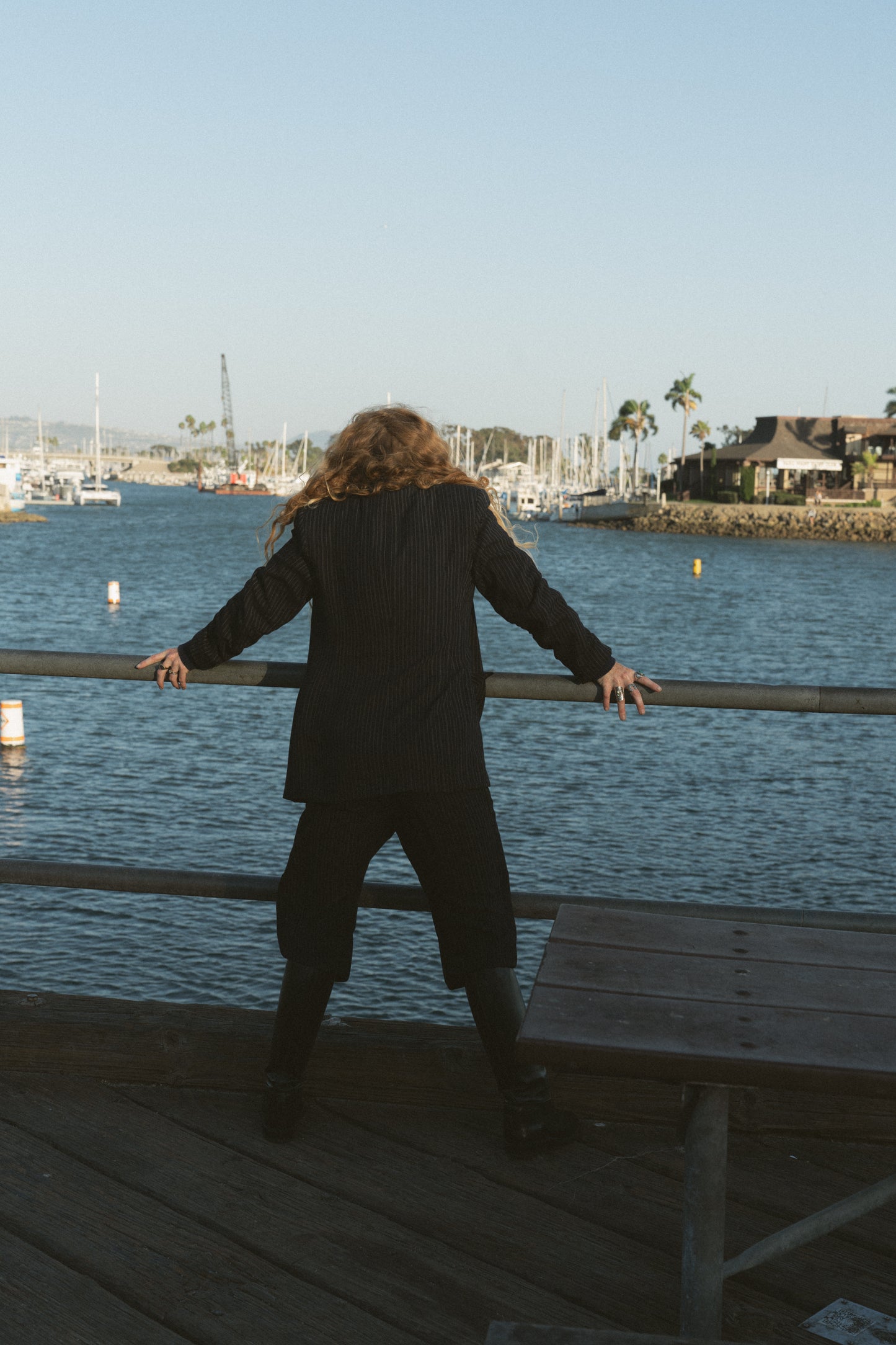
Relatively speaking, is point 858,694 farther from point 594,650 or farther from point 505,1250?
point 505,1250

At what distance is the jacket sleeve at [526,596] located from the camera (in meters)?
2.95

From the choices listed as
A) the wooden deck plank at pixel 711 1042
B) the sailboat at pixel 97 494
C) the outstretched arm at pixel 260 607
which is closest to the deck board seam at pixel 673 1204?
the wooden deck plank at pixel 711 1042

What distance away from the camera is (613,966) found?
2.29 meters

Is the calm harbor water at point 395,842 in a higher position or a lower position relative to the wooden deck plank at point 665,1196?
lower

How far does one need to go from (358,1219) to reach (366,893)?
2.35 feet

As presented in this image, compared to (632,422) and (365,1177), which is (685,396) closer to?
(632,422)

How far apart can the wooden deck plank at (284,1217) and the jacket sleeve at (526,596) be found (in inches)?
48.5

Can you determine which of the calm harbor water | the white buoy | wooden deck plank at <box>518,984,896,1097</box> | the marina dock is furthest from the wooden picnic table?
the white buoy

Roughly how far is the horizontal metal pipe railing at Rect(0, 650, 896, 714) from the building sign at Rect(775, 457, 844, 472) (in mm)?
113974

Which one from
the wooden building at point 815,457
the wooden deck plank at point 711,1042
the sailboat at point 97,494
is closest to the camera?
the wooden deck plank at point 711,1042

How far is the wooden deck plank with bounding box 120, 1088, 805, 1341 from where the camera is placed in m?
2.57

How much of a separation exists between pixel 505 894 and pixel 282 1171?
2.58 ft

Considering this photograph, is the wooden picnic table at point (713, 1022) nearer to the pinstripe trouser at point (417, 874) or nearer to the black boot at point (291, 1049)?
the pinstripe trouser at point (417, 874)

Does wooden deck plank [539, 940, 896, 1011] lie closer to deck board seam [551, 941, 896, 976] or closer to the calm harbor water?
deck board seam [551, 941, 896, 976]
